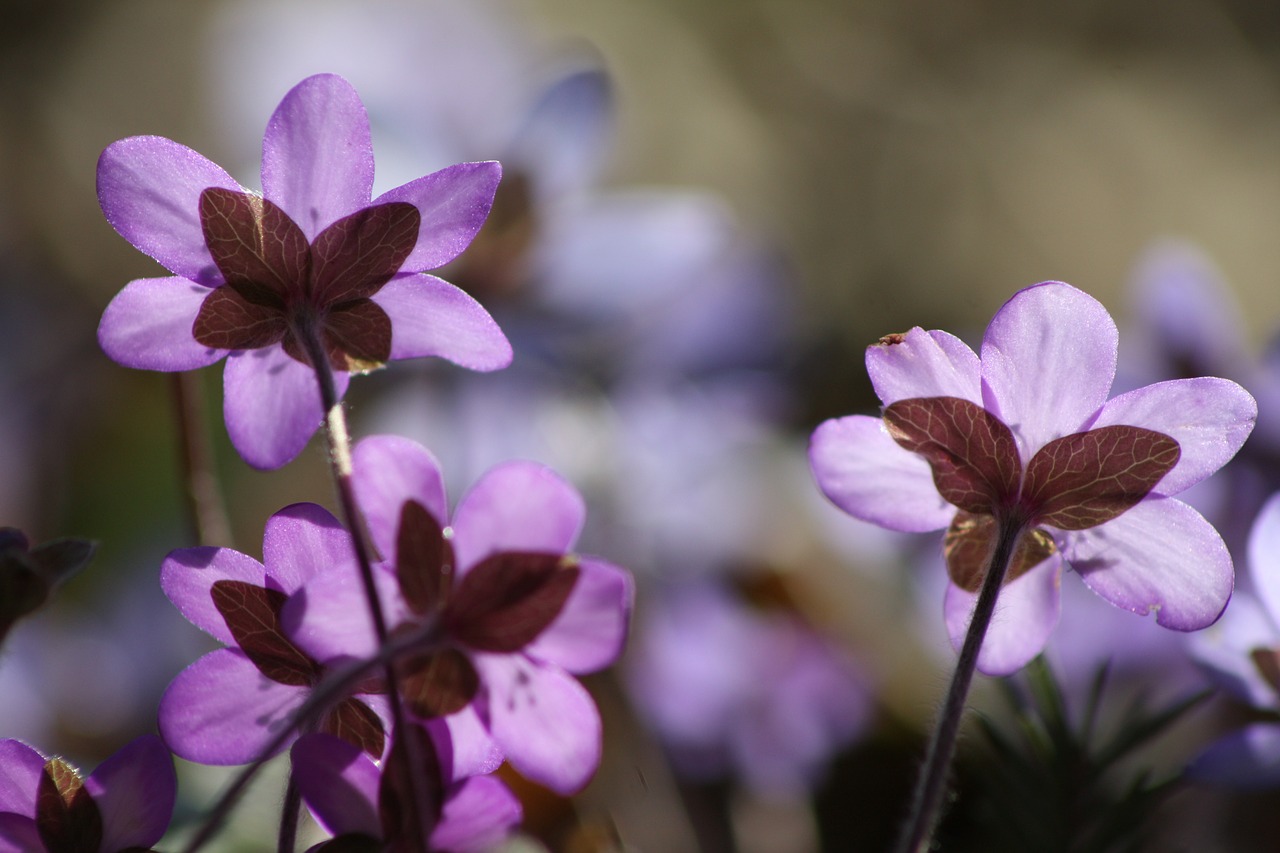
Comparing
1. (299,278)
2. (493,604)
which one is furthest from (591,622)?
(299,278)

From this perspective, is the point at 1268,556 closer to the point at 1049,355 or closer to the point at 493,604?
the point at 1049,355

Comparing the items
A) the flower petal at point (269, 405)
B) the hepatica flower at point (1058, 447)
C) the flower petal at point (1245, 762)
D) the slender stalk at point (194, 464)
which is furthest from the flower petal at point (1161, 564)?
the slender stalk at point (194, 464)

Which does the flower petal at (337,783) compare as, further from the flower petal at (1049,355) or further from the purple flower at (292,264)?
the flower petal at (1049,355)

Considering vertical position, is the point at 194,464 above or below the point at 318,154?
below

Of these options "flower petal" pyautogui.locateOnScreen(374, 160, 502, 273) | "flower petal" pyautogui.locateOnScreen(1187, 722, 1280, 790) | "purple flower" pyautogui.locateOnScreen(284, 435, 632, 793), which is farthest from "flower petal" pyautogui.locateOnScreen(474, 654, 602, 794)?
"flower petal" pyautogui.locateOnScreen(1187, 722, 1280, 790)

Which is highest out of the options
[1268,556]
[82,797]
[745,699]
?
[1268,556]

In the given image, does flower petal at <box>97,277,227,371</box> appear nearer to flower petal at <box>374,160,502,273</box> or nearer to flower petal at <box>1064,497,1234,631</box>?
flower petal at <box>374,160,502,273</box>

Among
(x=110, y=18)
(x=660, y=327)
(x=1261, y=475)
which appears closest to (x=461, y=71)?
(x=660, y=327)

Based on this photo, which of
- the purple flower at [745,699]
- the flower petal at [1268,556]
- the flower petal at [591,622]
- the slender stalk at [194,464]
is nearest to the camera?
the flower petal at [591,622]
